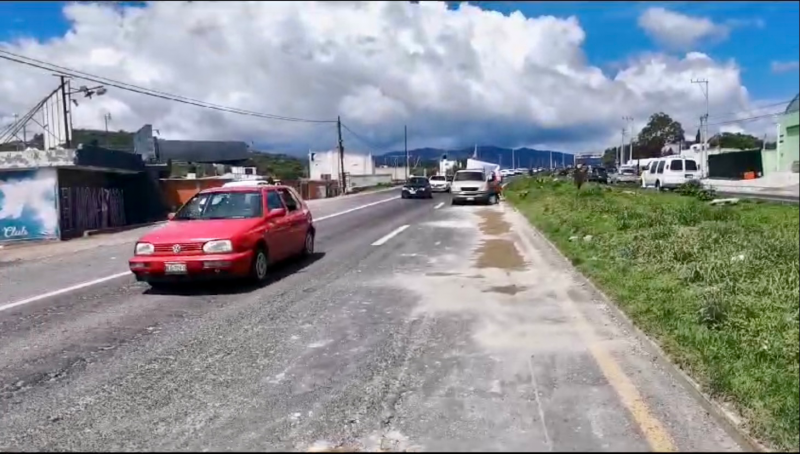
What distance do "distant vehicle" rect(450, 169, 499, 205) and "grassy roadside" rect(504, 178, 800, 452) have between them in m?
21.5

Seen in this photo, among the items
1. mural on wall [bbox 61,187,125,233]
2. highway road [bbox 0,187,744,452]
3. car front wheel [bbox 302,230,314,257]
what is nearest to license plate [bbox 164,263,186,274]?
highway road [bbox 0,187,744,452]

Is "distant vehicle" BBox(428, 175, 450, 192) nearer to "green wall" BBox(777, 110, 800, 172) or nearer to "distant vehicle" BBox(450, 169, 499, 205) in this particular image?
"distant vehicle" BBox(450, 169, 499, 205)

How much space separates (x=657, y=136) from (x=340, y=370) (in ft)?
210

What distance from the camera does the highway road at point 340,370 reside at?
452 centimetres

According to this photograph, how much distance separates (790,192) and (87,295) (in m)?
9.33

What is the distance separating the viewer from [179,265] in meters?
10.0

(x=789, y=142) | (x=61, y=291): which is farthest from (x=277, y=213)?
(x=789, y=142)

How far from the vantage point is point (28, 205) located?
24328 millimetres

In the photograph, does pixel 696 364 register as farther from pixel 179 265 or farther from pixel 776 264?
pixel 179 265

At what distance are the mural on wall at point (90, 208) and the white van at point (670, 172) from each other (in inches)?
849

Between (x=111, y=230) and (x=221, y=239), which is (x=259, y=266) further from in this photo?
(x=111, y=230)

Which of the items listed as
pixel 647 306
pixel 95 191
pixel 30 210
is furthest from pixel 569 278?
pixel 95 191

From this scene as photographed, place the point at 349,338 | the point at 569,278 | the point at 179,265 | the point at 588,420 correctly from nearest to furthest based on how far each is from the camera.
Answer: the point at 588,420 < the point at 349,338 < the point at 179,265 < the point at 569,278

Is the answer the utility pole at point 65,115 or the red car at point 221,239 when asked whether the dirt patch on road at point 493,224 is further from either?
the utility pole at point 65,115
